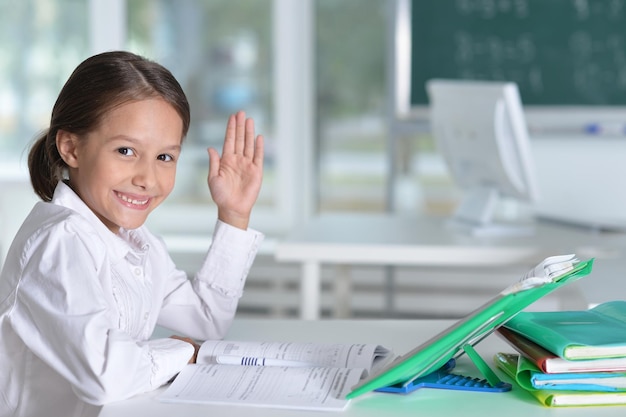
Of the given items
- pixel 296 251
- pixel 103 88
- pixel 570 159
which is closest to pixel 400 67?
pixel 570 159

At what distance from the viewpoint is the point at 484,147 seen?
9.11ft

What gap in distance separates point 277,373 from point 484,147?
1721mm

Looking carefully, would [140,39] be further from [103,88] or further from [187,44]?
[103,88]

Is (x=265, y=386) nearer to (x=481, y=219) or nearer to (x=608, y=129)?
(x=481, y=219)

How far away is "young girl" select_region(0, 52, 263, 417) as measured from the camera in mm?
1152

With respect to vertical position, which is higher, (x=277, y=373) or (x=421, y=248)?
(x=277, y=373)

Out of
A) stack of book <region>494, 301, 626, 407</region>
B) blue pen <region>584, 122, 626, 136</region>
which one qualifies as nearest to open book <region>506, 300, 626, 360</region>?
stack of book <region>494, 301, 626, 407</region>

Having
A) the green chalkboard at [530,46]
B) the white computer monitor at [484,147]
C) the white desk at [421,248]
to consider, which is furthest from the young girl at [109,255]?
the green chalkboard at [530,46]

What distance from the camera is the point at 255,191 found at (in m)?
1.57

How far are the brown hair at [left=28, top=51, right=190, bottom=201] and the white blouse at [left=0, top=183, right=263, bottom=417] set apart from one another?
12cm

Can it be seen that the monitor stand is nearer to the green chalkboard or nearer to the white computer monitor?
the white computer monitor

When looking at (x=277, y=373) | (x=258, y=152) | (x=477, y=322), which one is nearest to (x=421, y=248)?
(x=258, y=152)

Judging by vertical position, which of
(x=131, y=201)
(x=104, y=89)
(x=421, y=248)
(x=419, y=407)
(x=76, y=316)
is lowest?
(x=421, y=248)

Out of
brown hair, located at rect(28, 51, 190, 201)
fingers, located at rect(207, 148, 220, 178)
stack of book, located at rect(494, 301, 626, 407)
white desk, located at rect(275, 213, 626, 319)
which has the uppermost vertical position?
brown hair, located at rect(28, 51, 190, 201)
